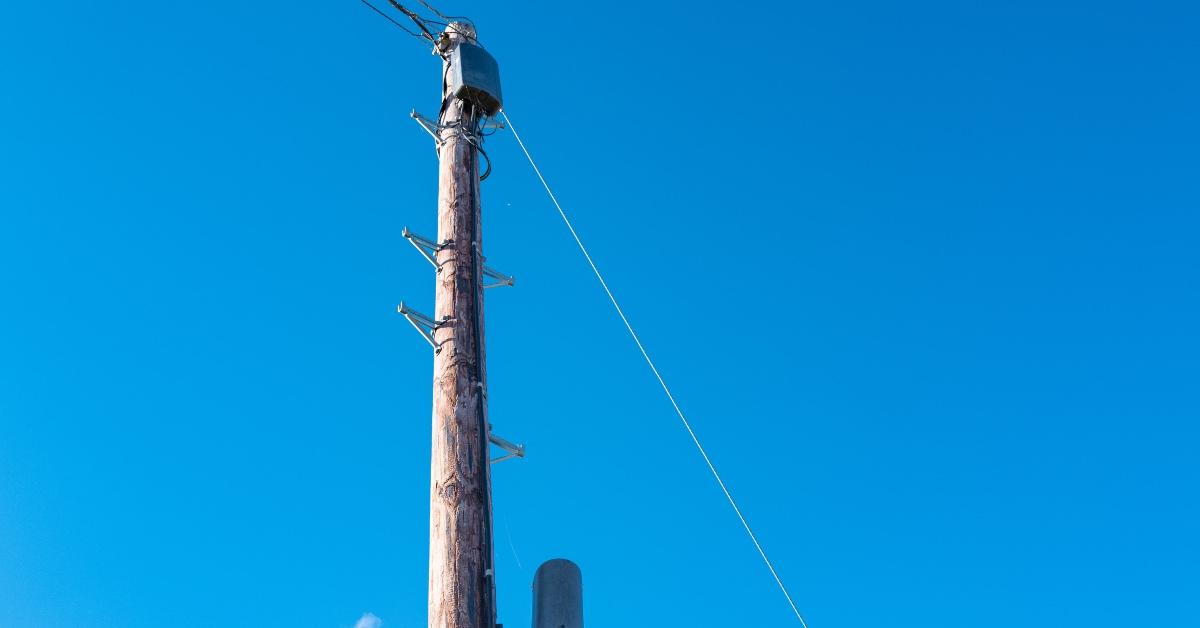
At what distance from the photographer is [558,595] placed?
557cm

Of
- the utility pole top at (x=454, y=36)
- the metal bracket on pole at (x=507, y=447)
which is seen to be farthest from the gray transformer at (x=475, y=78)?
the metal bracket on pole at (x=507, y=447)

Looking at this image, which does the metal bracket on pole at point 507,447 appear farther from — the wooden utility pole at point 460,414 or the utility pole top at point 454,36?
the utility pole top at point 454,36

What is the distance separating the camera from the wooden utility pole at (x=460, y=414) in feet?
20.2

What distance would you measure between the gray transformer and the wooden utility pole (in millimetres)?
498

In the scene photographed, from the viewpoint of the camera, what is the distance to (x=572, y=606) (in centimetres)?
557

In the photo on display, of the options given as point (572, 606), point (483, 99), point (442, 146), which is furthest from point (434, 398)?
point (483, 99)

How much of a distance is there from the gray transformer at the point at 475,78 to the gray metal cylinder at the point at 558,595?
483 centimetres

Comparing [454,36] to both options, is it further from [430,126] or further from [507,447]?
[507,447]

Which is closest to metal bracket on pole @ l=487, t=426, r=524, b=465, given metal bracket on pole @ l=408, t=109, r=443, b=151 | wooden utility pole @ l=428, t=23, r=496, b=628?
wooden utility pole @ l=428, t=23, r=496, b=628

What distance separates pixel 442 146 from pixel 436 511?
3.42 meters

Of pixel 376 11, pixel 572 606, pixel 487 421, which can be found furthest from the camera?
pixel 376 11

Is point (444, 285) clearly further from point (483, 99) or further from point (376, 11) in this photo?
point (376, 11)

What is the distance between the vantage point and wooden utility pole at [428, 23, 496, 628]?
615 centimetres

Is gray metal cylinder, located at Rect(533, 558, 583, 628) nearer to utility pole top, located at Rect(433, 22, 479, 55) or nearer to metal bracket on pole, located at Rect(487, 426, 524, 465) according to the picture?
metal bracket on pole, located at Rect(487, 426, 524, 465)
